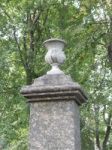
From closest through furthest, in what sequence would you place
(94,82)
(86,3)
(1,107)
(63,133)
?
(63,133) < (86,3) < (94,82) < (1,107)

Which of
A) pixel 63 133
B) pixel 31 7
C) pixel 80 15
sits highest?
pixel 31 7

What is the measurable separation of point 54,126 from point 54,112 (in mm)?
171

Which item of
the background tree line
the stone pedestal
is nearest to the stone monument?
the stone pedestal

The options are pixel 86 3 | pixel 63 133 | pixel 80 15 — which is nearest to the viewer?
pixel 63 133

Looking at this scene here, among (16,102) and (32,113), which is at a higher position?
(16,102)

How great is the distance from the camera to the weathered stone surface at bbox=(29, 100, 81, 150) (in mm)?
4602

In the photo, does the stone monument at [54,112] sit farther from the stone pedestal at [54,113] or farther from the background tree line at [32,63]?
the background tree line at [32,63]

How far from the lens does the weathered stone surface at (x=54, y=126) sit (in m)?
4.60

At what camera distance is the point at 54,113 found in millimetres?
4730

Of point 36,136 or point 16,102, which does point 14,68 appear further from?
point 36,136

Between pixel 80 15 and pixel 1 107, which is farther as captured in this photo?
pixel 1 107

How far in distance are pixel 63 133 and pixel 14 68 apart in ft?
42.1

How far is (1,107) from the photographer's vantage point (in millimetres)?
16438

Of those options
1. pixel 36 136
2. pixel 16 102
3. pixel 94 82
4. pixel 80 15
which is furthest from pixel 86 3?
pixel 36 136
